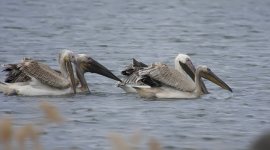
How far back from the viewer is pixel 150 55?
51.5ft

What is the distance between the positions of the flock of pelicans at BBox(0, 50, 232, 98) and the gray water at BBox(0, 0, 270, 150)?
6.2 inches

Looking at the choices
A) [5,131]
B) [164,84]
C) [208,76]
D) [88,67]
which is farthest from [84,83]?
[5,131]

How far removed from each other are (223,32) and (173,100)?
819 centimetres

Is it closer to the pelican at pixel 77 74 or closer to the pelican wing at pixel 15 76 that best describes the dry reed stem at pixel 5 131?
the pelican at pixel 77 74

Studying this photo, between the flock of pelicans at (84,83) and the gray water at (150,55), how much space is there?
0.51 ft

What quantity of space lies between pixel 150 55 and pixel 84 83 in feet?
14.1

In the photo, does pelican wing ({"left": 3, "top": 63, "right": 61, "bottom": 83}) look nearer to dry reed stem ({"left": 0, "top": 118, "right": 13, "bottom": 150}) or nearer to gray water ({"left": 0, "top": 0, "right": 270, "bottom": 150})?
gray water ({"left": 0, "top": 0, "right": 270, "bottom": 150})

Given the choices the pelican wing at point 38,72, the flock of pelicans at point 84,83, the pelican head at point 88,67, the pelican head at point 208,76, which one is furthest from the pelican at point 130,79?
the pelican wing at point 38,72

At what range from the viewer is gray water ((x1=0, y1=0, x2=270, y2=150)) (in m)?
8.92

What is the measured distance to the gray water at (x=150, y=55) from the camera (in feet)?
29.3

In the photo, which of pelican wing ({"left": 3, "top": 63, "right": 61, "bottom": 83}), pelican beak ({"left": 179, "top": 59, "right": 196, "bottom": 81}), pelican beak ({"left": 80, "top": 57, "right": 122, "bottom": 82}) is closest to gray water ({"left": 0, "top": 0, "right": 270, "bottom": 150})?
pelican beak ({"left": 80, "top": 57, "right": 122, "bottom": 82})

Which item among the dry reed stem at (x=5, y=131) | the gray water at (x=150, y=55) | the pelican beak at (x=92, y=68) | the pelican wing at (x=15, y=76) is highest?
the dry reed stem at (x=5, y=131)

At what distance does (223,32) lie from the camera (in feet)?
62.5

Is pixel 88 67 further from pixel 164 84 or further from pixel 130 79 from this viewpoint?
pixel 164 84
